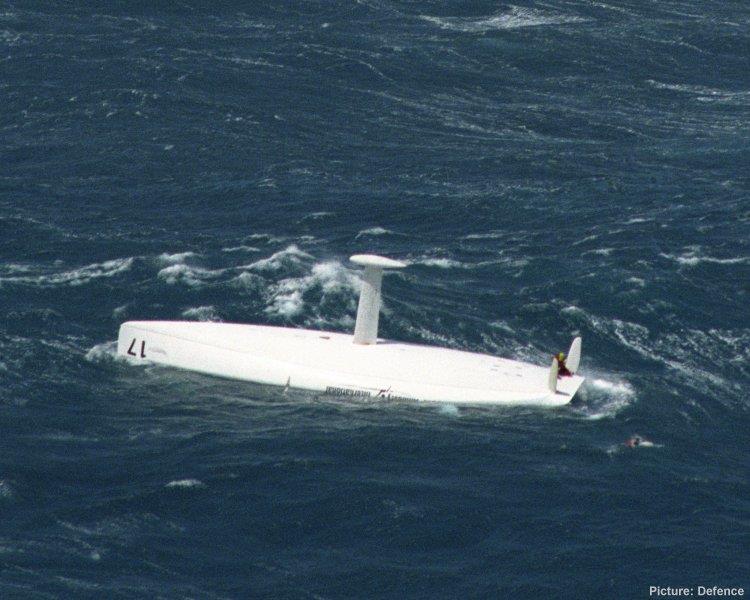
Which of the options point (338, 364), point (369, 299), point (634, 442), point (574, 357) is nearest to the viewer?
point (634, 442)

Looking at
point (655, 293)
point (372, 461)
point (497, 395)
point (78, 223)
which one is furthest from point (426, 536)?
point (78, 223)

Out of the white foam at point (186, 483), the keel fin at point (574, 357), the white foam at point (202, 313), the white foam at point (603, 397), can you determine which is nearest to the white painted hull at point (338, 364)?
the keel fin at point (574, 357)

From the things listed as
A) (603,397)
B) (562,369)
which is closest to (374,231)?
(562,369)

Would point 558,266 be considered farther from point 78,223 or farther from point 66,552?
point 66,552

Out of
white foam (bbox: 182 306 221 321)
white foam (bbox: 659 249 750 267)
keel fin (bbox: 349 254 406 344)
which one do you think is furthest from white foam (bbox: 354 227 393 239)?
white foam (bbox: 659 249 750 267)

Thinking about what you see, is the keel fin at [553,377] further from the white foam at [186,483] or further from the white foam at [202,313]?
the white foam at [202,313]

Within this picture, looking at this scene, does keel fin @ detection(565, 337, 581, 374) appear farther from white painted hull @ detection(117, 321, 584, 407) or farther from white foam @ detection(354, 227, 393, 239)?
white foam @ detection(354, 227, 393, 239)

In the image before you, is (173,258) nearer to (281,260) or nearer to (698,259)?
(281,260)
